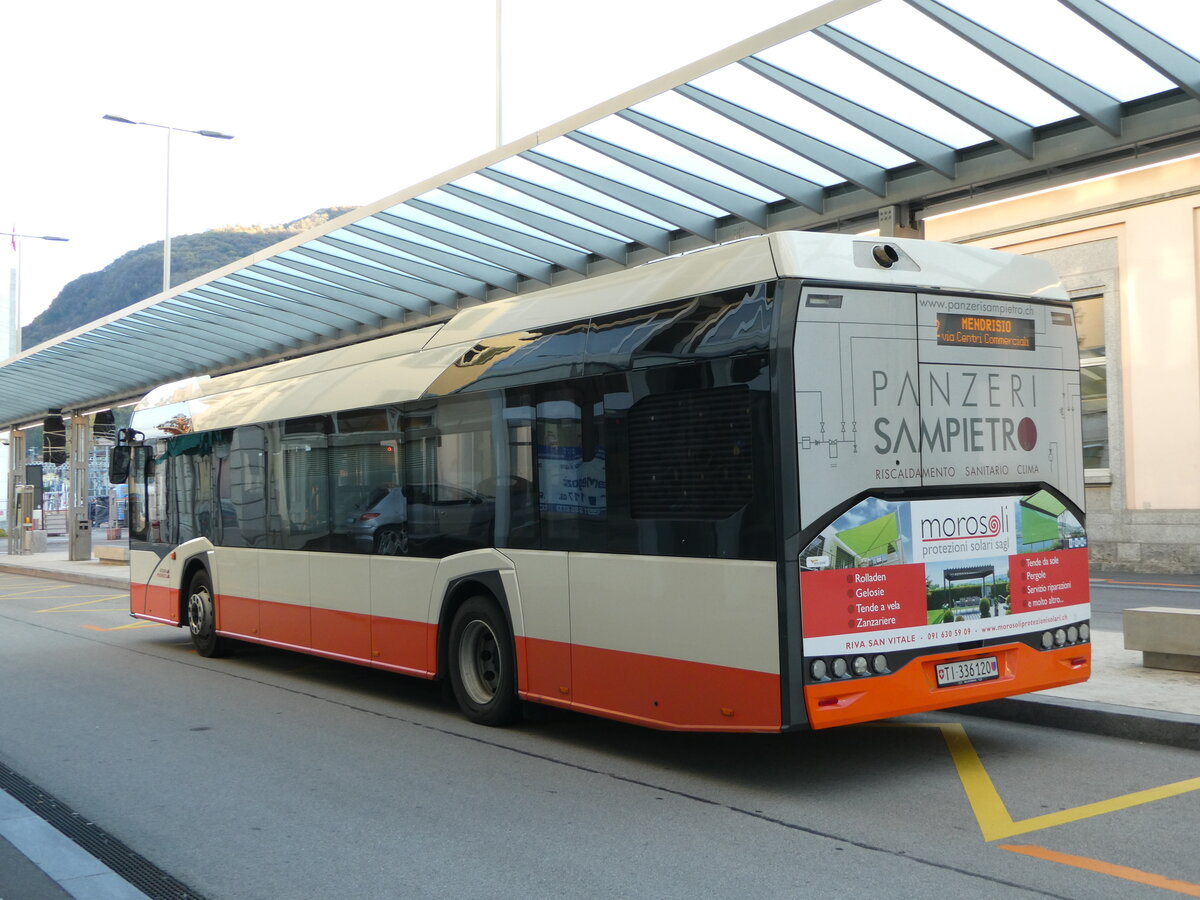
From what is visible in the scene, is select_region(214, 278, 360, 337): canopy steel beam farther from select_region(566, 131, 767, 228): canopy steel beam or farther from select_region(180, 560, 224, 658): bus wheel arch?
select_region(566, 131, 767, 228): canopy steel beam

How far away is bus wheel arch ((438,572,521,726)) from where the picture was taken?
812 centimetres

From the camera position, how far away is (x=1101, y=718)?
7.46 m

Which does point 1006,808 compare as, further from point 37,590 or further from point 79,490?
point 79,490

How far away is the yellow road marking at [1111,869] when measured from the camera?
183 inches

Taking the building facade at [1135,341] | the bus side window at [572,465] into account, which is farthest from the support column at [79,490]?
the bus side window at [572,465]

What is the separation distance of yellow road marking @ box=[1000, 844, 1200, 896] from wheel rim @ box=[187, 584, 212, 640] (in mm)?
9471

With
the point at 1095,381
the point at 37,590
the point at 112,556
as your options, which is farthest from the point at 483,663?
the point at 112,556

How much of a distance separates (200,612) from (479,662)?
5.46 m

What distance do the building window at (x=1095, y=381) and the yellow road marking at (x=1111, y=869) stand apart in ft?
61.6

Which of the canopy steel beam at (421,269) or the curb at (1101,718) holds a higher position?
the canopy steel beam at (421,269)

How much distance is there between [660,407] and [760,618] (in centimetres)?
140

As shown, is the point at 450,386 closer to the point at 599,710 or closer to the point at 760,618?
the point at 599,710

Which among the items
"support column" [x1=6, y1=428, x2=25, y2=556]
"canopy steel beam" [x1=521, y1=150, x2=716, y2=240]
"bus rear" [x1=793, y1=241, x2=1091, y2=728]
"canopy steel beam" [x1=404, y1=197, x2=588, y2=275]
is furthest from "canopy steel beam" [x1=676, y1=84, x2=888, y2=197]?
"support column" [x1=6, y1=428, x2=25, y2=556]

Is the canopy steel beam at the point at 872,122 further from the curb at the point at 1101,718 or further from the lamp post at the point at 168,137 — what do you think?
the lamp post at the point at 168,137
